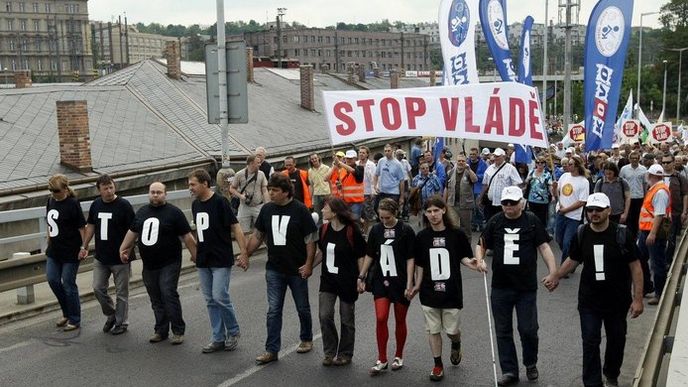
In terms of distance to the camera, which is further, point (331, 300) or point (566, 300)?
point (566, 300)

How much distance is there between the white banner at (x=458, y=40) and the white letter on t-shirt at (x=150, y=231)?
10.2 meters

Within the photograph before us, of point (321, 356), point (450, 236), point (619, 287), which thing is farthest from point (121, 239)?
point (619, 287)

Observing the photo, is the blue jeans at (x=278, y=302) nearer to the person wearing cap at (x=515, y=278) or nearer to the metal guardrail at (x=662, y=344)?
the person wearing cap at (x=515, y=278)

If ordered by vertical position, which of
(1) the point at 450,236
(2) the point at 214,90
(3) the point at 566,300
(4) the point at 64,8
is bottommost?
(3) the point at 566,300

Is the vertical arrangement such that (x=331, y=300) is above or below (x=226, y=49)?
below

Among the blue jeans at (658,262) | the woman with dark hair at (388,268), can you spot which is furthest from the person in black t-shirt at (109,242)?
the blue jeans at (658,262)

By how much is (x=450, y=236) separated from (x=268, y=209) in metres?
1.82

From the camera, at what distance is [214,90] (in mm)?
15320

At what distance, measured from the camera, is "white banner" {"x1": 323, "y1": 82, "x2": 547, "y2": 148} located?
9391mm

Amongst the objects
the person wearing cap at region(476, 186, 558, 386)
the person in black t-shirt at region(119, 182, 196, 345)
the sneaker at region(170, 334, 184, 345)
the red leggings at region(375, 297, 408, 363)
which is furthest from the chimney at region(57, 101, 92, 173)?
the person wearing cap at region(476, 186, 558, 386)

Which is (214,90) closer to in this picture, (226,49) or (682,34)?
(226,49)

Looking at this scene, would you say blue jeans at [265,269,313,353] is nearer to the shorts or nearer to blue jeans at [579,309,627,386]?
the shorts

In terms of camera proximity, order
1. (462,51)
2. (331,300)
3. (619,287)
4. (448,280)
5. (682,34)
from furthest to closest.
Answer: (682,34), (462,51), (331,300), (448,280), (619,287)

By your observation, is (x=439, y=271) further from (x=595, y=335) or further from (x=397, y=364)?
(x=595, y=335)
